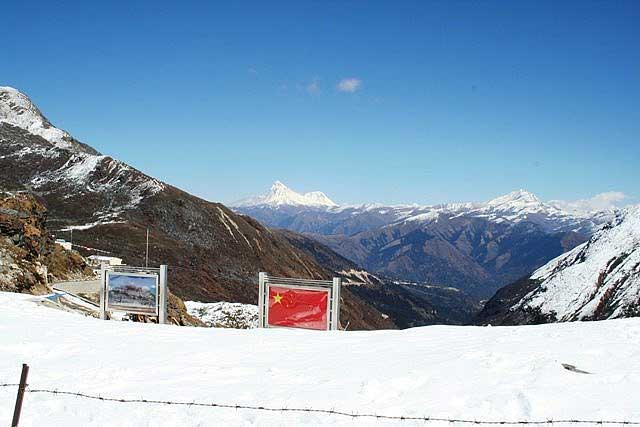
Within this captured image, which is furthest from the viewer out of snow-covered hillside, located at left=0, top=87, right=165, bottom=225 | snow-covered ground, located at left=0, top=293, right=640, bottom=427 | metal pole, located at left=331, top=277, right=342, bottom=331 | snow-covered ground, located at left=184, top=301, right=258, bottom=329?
snow-covered hillside, located at left=0, top=87, right=165, bottom=225

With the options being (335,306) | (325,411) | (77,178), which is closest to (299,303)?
(335,306)

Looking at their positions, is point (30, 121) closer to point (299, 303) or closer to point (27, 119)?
point (27, 119)

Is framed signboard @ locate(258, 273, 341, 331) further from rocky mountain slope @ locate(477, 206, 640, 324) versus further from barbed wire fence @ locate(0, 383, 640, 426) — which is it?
rocky mountain slope @ locate(477, 206, 640, 324)

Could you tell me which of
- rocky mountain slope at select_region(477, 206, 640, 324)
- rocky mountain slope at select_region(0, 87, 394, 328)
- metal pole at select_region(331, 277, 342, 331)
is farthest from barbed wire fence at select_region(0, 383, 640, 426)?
rocky mountain slope at select_region(477, 206, 640, 324)

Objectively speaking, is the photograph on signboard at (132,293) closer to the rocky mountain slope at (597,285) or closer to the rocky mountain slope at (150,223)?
the rocky mountain slope at (150,223)

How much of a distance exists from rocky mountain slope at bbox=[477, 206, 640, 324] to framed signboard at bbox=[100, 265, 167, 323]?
393 feet

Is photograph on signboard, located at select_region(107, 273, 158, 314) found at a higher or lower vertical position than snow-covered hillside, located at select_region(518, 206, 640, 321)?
higher

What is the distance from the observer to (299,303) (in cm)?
2097

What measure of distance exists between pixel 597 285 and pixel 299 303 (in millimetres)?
154091

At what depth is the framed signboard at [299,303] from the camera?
2061 cm

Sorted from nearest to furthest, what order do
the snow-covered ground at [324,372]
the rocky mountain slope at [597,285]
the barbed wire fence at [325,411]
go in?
the barbed wire fence at [325,411] → the snow-covered ground at [324,372] → the rocky mountain slope at [597,285]

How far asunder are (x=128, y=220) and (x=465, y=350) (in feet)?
304

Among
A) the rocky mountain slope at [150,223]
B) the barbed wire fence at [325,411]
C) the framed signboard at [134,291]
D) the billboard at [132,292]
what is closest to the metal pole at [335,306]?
the framed signboard at [134,291]

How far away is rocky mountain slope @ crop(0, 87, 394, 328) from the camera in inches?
3260
